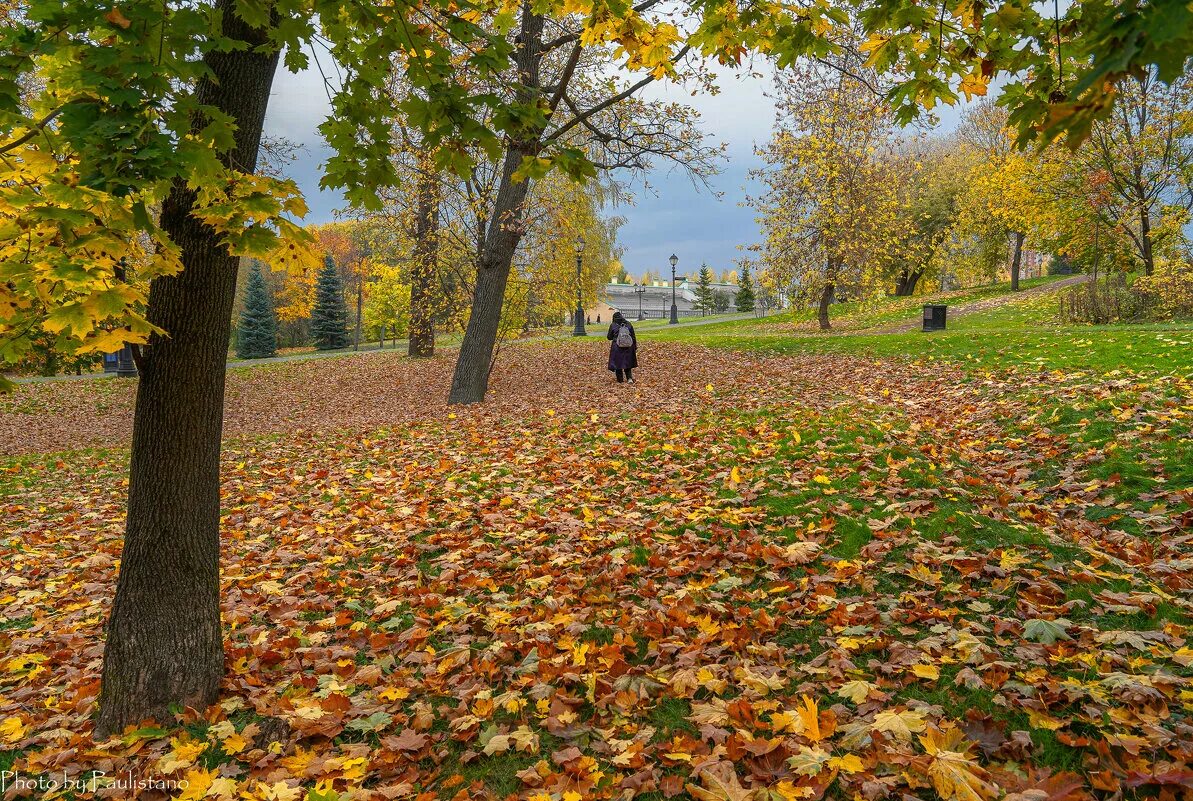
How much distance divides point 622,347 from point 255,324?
3969 cm

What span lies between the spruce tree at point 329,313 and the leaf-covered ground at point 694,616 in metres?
40.9

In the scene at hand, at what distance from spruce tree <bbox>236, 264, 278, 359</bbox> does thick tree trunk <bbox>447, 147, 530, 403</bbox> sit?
37.5 metres

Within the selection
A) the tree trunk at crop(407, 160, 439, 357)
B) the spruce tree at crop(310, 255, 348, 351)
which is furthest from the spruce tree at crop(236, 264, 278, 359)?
the tree trunk at crop(407, 160, 439, 357)

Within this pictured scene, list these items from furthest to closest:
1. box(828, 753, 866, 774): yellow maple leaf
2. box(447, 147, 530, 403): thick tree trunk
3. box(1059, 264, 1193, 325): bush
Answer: box(1059, 264, 1193, 325): bush → box(447, 147, 530, 403): thick tree trunk → box(828, 753, 866, 774): yellow maple leaf

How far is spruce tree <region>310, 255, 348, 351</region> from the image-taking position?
47.1 m

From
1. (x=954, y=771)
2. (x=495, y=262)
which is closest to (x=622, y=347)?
(x=495, y=262)

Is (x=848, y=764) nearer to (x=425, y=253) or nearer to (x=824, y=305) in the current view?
(x=425, y=253)

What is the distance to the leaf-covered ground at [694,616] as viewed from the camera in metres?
2.69

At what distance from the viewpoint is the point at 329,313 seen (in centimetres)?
4719

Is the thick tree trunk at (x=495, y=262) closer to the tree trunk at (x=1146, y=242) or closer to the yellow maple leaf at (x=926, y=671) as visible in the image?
the yellow maple leaf at (x=926, y=671)

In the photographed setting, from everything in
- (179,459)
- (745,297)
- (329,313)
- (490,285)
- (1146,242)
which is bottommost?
(179,459)

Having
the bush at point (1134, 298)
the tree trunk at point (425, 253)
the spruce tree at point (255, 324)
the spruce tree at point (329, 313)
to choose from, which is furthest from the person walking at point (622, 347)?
the spruce tree at point (255, 324)

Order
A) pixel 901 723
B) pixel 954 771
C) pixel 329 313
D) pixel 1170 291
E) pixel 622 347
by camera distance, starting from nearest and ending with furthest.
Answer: pixel 954 771, pixel 901 723, pixel 622 347, pixel 1170 291, pixel 329 313

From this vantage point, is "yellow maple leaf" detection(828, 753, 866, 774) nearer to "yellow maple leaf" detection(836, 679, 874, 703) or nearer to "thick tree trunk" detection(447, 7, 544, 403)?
"yellow maple leaf" detection(836, 679, 874, 703)
